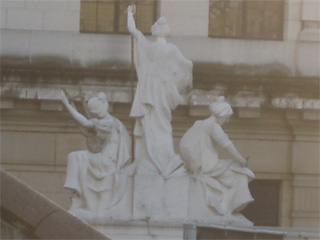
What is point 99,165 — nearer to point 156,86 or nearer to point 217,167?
point 156,86

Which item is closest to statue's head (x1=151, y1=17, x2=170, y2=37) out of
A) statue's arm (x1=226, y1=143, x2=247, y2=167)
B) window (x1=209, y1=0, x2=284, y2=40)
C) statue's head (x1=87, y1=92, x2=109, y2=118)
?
statue's head (x1=87, y1=92, x2=109, y2=118)

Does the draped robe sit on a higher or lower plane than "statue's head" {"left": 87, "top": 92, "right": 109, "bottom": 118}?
lower

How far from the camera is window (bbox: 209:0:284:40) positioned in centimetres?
3569

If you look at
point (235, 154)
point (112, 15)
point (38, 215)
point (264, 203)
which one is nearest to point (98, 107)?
point (235, 154)

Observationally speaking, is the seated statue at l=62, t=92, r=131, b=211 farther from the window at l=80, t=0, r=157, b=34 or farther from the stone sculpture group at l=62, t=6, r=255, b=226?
the window at l=80, t=0, r=157, b=34

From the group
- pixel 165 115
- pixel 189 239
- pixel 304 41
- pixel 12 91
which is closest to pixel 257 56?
pixel 304 41

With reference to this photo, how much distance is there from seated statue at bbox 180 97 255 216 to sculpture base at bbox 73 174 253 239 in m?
0.14

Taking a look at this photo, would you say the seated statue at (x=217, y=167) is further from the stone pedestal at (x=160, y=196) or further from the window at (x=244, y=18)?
the window at (x=244, y=18)

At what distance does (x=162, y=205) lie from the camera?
1021 inches

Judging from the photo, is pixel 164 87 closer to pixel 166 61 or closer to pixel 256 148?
pixel 166 61

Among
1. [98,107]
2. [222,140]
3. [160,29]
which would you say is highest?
[160,29]

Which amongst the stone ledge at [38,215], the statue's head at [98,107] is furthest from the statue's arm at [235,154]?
the stone ledge at [38,215]

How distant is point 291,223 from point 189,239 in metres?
13.0

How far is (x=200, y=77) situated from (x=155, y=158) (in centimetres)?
899
